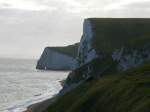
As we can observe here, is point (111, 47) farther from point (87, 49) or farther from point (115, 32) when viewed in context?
point (115, 32)

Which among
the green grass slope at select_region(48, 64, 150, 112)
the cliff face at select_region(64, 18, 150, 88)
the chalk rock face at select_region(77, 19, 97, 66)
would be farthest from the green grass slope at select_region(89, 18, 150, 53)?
the green grass slope at select_region(48, 64, 150, 112)

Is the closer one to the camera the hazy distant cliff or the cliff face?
the hazy distant cliff

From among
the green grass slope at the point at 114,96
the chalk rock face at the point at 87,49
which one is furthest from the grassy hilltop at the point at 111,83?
the chalk rock face at the point at 87,49

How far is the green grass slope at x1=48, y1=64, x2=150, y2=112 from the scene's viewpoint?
39.2 m

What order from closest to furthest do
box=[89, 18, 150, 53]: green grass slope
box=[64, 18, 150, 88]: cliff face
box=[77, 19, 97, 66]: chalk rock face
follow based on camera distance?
box=[64, 18, 150, 88]: cliff face < box=[77, 19, 97, 66]: chalk rock face < box=[89, 18, 150, 53]: green grass slope

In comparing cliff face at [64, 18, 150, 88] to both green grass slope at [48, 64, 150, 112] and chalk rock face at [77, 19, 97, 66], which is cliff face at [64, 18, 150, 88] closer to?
chalk rock face at [77, 19, 97, 66]

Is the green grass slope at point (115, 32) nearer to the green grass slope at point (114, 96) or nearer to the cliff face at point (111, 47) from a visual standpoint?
the cliff face at point (111, 47)

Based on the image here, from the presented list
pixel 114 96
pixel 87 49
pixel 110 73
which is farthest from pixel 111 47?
pixel 114 96

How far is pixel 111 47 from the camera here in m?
86.0

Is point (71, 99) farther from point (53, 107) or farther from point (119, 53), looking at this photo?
point (119, 53)

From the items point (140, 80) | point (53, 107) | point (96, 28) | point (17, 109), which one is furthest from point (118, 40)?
point (140, 80)

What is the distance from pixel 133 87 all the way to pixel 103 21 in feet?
209

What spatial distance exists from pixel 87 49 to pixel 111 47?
31.0 ft

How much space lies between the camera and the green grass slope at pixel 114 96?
1545 inches
